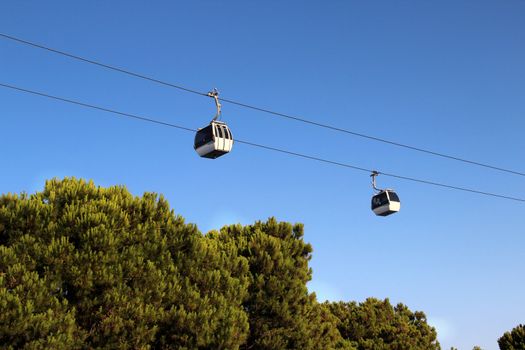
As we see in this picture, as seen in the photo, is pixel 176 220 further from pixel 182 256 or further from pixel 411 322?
pixel 411 322

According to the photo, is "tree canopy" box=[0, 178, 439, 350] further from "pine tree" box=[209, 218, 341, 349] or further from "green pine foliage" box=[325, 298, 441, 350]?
"green pine foliage" box=[325, 298, 441, 350]

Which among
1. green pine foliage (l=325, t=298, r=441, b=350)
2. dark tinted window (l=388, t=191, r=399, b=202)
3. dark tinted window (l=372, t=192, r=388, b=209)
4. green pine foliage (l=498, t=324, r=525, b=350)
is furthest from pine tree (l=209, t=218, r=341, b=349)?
green pine foliage (l=498, t=324, r=525, b=350)

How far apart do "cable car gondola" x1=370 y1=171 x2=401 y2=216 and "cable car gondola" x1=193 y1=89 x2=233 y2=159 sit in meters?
7.65

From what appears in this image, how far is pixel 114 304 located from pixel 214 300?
3178 mm

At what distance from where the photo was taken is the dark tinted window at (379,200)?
69.9 feet

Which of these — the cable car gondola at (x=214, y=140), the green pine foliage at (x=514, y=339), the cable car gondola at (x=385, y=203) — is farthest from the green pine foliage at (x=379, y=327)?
the cable car gondola at (x=214, y=140)

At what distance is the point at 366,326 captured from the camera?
Result: 31.6 metres

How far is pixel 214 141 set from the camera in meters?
15.3

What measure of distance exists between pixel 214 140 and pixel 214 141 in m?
0.03

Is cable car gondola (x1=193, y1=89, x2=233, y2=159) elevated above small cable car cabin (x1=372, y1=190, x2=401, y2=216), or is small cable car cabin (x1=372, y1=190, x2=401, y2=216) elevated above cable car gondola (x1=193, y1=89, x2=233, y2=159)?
small cable car cabin (x1=372, y1=190, x2=401, y2=216)

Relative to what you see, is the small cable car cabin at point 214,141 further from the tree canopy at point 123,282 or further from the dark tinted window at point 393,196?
the dark tinted window at point 393,196

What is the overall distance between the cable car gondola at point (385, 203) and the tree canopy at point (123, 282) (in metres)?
4.17

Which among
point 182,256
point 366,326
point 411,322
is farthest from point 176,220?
point 411,322

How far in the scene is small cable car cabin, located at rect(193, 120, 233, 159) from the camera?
607 inches
